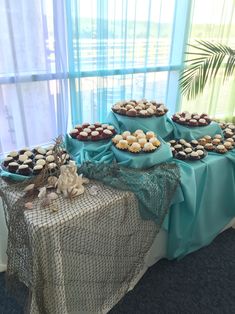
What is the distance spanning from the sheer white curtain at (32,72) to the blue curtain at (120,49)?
3.5 inches

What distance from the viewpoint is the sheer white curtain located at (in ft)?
4.93

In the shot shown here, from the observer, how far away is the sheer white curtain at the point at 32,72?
4.93 feet

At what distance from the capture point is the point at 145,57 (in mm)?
2004

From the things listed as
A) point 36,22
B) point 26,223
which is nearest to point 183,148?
point 26,223

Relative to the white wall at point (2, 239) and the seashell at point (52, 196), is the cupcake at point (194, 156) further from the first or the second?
the white wall at point (2, 239)

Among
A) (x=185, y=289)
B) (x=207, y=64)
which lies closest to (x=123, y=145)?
(x=185, y=289)

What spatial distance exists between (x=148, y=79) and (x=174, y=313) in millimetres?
1625

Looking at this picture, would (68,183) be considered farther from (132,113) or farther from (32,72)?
(32,72)

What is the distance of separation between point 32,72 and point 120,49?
0.63 m

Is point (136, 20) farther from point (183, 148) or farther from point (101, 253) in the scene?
point (101, 253)

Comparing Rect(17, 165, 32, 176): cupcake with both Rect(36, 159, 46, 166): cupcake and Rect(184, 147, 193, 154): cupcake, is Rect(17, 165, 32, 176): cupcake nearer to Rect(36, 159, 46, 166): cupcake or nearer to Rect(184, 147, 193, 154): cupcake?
Rect(36, 159, 46, 166): cupcake

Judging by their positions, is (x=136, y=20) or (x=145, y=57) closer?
(x=136, y=20)

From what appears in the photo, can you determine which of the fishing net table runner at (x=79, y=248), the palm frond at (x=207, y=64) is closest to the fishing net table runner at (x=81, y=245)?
the fishing net table runner at (x=79, y=248)

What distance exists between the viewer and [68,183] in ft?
3.40
